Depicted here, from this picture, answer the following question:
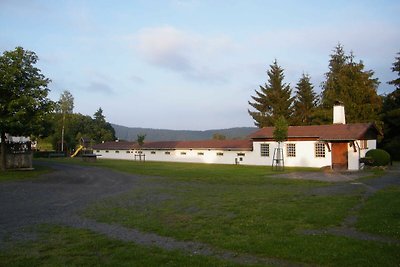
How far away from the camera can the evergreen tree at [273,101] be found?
57.5 meters

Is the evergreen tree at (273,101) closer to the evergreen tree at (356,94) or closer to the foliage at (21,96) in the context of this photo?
the evergreen tree at (356,94)

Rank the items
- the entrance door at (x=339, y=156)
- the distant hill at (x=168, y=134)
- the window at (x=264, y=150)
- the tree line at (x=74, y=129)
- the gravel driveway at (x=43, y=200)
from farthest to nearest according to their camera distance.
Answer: the distant hill at (x=168, y=134) < the tree line at (x=74, y=129) < the window at (x=264, y=150) < the entrance door at (x=339, y=156) < the gravel driveway at (x=43, y=200)

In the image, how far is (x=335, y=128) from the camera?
3359 cm

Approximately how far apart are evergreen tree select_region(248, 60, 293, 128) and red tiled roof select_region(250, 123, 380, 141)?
20227 millimetres

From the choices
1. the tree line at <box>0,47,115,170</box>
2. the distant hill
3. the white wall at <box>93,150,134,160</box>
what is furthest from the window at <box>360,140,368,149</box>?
the distant hill

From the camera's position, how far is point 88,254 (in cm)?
699

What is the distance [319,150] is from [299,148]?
1925 mm

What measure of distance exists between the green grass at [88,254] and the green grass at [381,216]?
4.31m

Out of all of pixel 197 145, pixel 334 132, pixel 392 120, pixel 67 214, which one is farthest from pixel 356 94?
pixel 67 214

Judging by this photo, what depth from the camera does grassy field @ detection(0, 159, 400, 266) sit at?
22.0ft

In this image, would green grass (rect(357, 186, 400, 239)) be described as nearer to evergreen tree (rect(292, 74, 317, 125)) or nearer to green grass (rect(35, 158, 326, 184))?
green grass (rect(35, 158, 326, 184))

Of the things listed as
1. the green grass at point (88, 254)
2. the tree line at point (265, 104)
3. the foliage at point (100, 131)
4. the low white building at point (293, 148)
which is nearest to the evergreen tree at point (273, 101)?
the tree line at point (265, 104)

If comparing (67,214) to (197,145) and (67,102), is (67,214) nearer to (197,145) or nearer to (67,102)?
(197,145)

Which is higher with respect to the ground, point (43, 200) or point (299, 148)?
point (299, 148)
